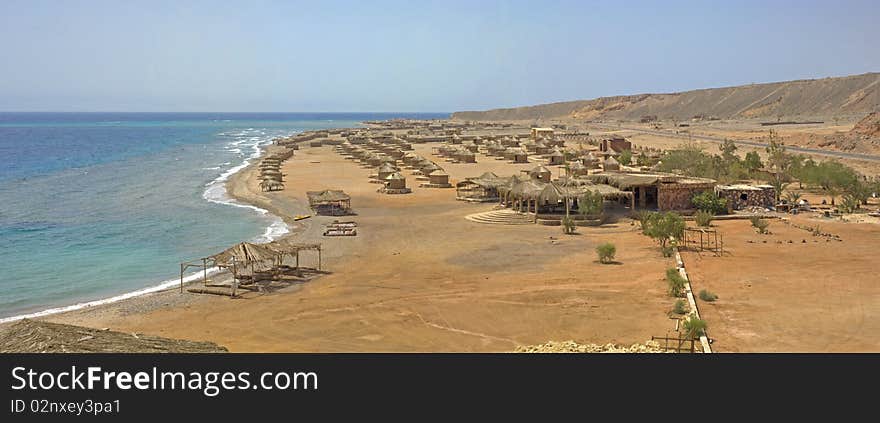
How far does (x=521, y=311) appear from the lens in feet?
55.8

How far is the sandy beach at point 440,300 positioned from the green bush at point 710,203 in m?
3.89

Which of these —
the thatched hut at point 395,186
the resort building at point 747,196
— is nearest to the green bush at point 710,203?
the resort building at point 747,196

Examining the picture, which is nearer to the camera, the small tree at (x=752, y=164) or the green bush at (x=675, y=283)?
the green bush at (x=675, y=283)

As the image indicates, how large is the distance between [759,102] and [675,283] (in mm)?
124364

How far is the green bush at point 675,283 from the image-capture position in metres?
17.9

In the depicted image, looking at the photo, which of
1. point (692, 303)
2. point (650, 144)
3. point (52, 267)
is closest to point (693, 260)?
point (692, 303)

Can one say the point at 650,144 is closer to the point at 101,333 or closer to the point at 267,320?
the point at 267,320

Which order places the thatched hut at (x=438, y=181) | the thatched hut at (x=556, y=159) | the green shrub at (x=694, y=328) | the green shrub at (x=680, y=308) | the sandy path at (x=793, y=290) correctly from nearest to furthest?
the green shrub at (x=694, y=328), the sandy path at (x=793, y=290), the green shrub at (x=680, y=308), the thatched hut at (x=438, y=181), the thatched hut at (x=556, y=159)

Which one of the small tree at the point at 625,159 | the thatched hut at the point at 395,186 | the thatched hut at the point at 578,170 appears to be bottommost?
the thatched hut at the point at 395,186

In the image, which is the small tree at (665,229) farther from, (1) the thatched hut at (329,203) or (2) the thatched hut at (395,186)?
(2) the thatched hut at (395,186)

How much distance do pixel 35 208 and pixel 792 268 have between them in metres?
34.9

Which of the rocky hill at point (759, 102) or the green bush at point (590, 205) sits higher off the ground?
the rocky hill at point (759, 102)

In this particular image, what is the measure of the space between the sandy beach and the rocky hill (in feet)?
301

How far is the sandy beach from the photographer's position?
15266 mm
